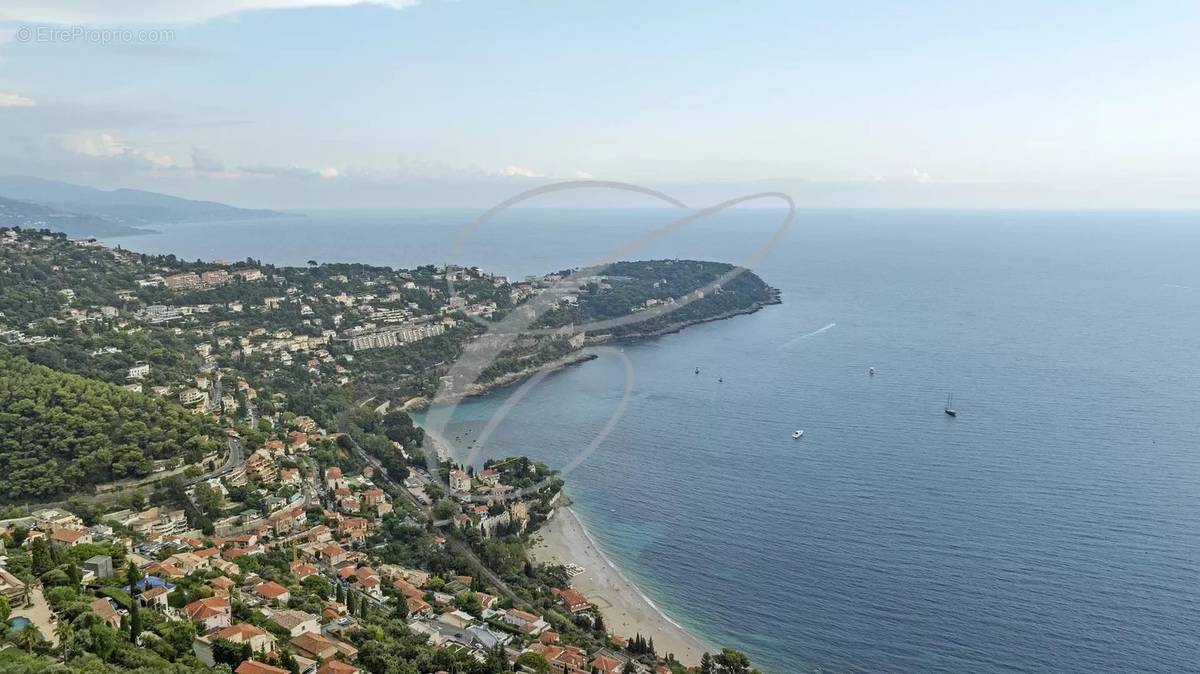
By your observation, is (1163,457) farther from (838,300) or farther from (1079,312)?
(838,300)

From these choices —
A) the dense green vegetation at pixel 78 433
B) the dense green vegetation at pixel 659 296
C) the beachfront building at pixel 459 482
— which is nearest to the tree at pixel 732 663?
the beachfront building at pixel 459 482

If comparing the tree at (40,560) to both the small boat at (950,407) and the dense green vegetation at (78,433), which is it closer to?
the dense green vegetation at (78,433)

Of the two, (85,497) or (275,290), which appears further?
(275,290)

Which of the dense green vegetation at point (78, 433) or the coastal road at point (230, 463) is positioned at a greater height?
the dense green vegetation at point (78, 433)

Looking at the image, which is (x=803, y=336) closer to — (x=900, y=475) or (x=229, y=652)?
(x=900, y=475)

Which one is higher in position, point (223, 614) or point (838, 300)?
point (838, 300)

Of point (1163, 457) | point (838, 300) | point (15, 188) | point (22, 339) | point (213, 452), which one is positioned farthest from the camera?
point (15, 188)

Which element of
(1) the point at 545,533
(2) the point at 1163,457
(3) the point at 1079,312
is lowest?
(1) the point at 545,533

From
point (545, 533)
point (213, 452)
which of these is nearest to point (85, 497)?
point (213, 452)
